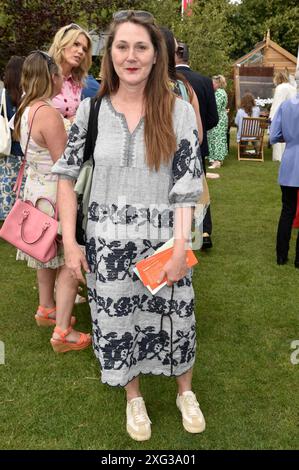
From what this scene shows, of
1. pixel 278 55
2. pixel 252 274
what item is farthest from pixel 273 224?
pixel 278 55

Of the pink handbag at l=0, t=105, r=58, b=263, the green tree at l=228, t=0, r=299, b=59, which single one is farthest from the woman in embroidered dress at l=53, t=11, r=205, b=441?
the green tree at l=228, t=0, r=299, b=59

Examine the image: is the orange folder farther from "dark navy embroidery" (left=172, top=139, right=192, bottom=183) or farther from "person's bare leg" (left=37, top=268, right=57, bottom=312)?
"person's bare leg" (left=37, top=268, right=57, bottom=312)

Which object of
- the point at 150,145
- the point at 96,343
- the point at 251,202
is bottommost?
the point at 251,202

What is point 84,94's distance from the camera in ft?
13.9

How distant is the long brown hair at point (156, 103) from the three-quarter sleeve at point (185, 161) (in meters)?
0.04

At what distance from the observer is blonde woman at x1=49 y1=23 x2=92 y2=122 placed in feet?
12.8

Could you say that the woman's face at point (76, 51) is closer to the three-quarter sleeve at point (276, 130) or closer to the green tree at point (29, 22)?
the three-quarter sleeve at point (276, 130)

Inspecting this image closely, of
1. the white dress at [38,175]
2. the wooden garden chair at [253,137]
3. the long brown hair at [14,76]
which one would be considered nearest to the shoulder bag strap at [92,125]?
the white dress at [38,175]

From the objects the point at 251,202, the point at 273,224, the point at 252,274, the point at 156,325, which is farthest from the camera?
the point at 251,202

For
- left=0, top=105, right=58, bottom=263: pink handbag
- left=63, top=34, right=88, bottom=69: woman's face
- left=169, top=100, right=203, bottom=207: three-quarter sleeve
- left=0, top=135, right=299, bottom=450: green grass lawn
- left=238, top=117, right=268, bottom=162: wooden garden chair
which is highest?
left=63, top=34, right=88, bottom=69: woman's face

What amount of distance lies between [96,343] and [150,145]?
1.06 metres

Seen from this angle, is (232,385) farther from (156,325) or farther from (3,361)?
(3,361)

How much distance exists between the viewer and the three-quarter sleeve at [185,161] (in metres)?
2.45

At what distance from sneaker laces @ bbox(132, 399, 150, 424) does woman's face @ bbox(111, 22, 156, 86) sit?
1665 millimetres
